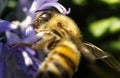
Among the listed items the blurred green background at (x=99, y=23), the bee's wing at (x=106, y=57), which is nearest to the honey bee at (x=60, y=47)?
the bee's wing at (x=106, y=57)

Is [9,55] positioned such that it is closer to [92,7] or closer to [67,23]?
[67,23]

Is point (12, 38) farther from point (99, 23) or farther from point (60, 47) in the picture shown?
point (99, 23)

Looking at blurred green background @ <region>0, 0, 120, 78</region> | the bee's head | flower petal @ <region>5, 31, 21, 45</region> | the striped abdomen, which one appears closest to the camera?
the striped abdomen

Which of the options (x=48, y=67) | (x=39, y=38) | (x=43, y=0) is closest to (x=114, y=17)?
(x=43, y=0)

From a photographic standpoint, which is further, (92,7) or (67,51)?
(92,7)

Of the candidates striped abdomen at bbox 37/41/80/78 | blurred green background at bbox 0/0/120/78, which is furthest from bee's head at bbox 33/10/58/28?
blurred green background at bbox 0/0/120/78

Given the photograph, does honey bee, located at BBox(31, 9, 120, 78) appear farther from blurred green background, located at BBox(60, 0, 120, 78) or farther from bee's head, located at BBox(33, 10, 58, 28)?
blurred green background, located at BBox(60, 0, 120, 78)
